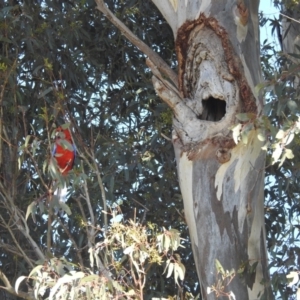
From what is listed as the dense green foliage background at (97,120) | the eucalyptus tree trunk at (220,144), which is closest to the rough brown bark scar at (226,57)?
the eucalyptus tree trunk at (220,144)

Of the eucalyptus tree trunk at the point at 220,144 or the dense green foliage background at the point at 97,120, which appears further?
the dense green foliage background at the point at 97,120

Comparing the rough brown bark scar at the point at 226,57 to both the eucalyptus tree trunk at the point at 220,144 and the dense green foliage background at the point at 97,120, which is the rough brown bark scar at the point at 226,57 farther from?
the dense green foliage background at the point at 97,120

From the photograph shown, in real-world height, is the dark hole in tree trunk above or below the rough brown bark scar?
below

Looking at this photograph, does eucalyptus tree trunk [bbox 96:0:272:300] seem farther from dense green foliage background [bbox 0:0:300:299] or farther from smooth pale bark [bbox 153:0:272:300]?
dense green foliage background [bbox 0:0:300:299]

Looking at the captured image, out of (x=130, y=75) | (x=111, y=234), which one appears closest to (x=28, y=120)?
(x=130, y=75)

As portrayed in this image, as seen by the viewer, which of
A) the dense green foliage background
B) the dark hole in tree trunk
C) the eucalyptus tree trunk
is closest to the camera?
the eucalyptus tree trunk

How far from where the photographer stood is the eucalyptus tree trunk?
10.2ft

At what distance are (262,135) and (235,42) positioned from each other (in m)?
0.58

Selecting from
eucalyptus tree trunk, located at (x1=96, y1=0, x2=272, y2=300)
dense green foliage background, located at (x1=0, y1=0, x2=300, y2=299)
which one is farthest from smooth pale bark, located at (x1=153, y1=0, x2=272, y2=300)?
dense green foliage background, located at (x1=0, y1=0, x2=300, y2=299)

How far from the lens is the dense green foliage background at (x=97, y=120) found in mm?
4023

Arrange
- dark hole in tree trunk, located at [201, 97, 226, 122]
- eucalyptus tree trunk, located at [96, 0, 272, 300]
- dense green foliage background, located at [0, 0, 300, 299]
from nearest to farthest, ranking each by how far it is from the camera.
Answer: eucalyptus tree trunk, located at [96, 0, 272, 300], dark hole in tree trunk, located at [201, 97, 226, 122], dense green foliage background, located at [0, 0, 300, 299]

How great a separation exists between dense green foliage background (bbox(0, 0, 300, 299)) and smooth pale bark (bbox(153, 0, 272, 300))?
64 centimetres

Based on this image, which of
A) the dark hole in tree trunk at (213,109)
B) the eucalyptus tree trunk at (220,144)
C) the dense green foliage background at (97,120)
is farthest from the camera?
the dense green foliage background at (97,120)

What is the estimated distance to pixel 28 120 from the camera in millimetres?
4332
